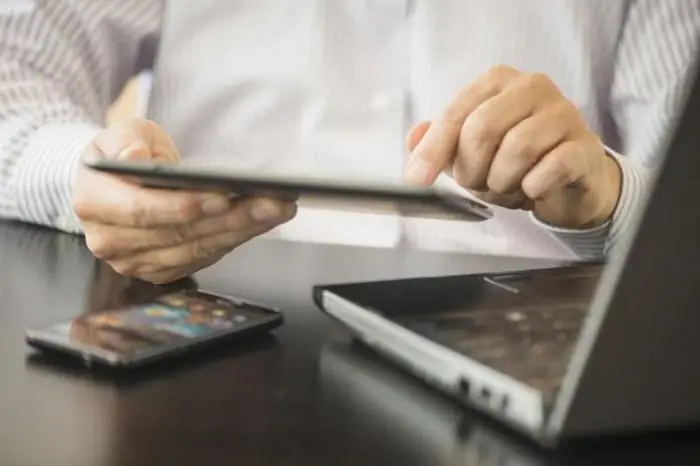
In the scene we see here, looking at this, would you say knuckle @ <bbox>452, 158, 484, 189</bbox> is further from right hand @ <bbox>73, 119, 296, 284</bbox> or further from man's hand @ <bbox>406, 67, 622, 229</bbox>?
right hand @ <bbox>73, 119, 296, 284</bbox>

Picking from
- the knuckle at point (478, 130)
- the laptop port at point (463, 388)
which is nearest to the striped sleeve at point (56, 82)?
the knuckle at point (478, 130)

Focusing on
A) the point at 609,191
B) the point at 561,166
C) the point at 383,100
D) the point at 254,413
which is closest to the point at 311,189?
the point at 254,413

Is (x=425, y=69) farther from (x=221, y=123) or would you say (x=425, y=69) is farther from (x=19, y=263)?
(x=19, y=263)

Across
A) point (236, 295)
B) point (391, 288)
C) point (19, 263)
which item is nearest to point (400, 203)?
point (391, 288)

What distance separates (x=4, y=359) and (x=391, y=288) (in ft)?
0.67

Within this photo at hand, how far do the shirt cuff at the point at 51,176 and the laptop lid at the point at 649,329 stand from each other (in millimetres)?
557

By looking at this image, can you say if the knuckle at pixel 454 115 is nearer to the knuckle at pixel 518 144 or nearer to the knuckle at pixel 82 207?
the knuckle at pixel 518 144

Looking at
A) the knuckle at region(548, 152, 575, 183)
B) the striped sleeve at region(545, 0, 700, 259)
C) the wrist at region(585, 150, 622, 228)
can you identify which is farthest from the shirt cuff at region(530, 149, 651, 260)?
the striped sleeve at region(545, 0, 700, 259)

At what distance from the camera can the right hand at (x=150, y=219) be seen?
24.1 inches

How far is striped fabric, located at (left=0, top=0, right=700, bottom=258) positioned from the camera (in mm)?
1049

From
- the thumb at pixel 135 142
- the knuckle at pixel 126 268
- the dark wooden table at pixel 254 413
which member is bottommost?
the knuckle at pixel 126 268

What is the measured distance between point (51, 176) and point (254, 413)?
1.59 ft

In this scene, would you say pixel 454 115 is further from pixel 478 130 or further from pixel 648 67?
pixel 648 67

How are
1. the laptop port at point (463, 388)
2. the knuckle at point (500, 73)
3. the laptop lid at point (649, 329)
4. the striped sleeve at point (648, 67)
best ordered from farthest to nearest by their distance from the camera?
the striped sleeve at point (648, 67) → the knuckle at point (500, 73) → the laptop port at point (463, 388) → the laptop lid at point (649, 329)
